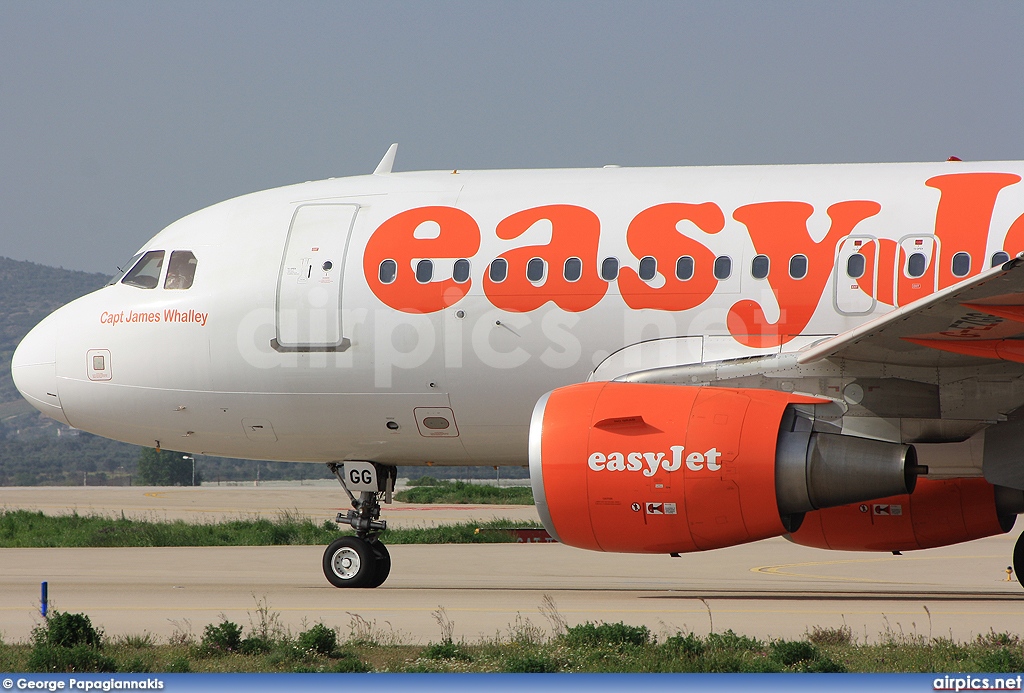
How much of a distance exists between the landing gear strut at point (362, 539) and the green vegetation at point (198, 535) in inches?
451

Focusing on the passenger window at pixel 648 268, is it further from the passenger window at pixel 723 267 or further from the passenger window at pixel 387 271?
the passenger window at pixel 387 271

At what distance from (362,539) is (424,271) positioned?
132 inches

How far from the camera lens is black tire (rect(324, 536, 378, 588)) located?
46.2 ft

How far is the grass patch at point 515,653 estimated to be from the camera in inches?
339

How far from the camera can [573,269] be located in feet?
41.2

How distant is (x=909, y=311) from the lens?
31.9ft

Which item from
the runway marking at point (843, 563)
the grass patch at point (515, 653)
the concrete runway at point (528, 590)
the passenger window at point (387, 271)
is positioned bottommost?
the runway marking at point (843, 563)

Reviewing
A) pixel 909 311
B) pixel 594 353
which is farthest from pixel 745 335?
pixel 909 311

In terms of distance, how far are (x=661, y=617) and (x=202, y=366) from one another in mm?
5824

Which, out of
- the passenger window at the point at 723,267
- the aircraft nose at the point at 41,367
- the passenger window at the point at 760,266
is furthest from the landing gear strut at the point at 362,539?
the passenger window at the point at 760,266

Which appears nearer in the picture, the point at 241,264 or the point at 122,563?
the point at 241,264

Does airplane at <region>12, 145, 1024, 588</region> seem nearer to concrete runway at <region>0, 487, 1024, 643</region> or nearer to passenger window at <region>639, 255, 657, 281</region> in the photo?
passenger window at <region>639, 255, 657, 281</region>

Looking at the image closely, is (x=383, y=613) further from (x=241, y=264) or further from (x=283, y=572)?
(x=283, y=572)

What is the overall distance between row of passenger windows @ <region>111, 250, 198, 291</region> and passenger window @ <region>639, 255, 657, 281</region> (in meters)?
5.25
